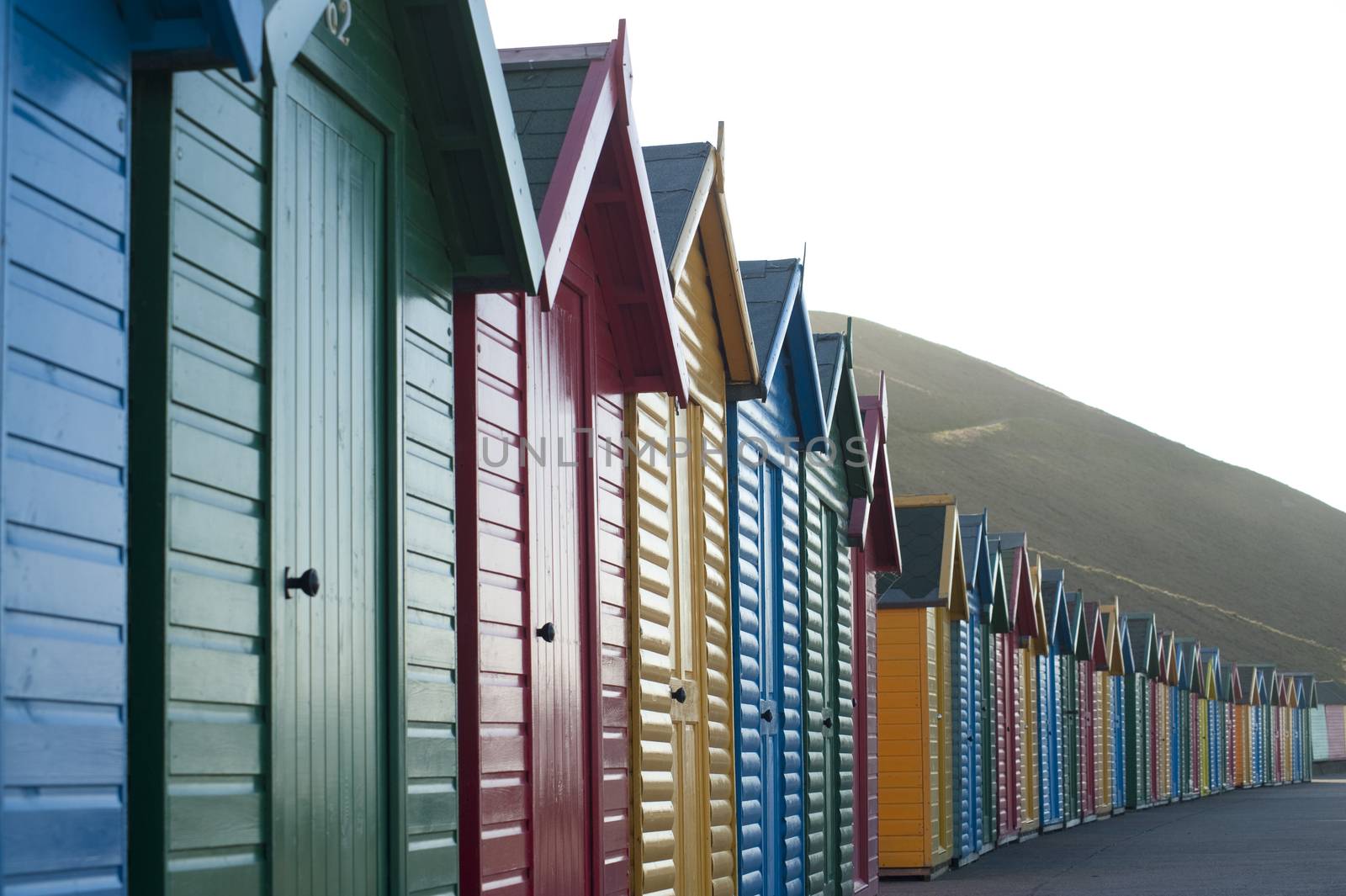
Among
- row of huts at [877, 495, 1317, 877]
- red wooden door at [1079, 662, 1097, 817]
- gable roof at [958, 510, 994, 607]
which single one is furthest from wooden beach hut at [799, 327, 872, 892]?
red wooden door at [1079, 662, 1097, 817]

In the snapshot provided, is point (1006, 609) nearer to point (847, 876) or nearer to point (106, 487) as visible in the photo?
point (847, 876)

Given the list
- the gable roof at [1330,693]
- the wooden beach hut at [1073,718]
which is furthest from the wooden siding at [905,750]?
the gable roof at [1330,693]

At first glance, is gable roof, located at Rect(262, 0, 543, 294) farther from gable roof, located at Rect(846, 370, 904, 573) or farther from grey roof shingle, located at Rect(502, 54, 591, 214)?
gable roof, located at Rect(846, 370, 904, 573)

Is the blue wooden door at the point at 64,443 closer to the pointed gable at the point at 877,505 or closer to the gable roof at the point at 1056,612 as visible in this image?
the pointed gable at the point at 877,505

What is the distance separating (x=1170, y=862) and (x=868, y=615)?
6403 mm

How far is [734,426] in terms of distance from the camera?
12.2m

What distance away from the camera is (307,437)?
532 centimetres

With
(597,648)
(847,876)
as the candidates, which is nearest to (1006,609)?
(847,876)

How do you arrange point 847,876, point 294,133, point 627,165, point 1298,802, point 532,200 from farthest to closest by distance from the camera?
point 1298,802 < point 847,876 < point 627,165 < point 532,200 < point 294,133

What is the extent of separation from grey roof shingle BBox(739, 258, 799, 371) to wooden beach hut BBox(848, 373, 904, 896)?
3.58 meters

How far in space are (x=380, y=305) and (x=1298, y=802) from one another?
43682mm

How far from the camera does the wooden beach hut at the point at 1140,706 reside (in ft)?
147

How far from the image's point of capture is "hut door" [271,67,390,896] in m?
5.12

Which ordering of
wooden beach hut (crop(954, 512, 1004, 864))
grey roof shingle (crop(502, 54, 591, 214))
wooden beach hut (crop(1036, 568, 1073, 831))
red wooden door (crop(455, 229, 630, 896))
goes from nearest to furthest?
1. red wooden door (crop(455, 229, 630, 896))
2. grey roof shingle (crop(502, 54, 591, 214))
3. wooden beach hut (crop(954, 512, 1004, 864))
4. wooden beach hut (crop(1036, 568, 1073, 831))
